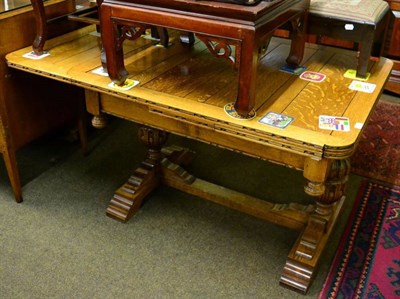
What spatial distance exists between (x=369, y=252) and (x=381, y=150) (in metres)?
0.82

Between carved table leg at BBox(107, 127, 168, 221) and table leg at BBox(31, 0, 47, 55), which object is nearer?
table leg at BBox(31, 0, 47, 55)

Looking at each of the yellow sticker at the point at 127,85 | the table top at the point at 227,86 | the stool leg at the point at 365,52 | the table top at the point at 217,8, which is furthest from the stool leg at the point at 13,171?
the stool leg at the point at 365,52

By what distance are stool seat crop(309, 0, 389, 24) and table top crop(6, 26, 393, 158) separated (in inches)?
8.2

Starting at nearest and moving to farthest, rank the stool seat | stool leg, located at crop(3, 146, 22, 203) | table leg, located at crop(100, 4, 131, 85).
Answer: table leg, located at crop(100, 4, 131, 85), the stool seat, stool leg, located at crop(3, 146, 22, 203)

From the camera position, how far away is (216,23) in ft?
4.52

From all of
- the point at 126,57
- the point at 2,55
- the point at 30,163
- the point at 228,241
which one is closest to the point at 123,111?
the point at 126,57

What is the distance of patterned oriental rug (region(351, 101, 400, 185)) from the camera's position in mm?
2351

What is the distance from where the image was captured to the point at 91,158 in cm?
244

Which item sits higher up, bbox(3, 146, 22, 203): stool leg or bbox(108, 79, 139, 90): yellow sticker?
bbox(108, 79, 139, 90): yellow sticker

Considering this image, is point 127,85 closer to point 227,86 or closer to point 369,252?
point 227,86

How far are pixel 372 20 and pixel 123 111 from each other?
36.9 inches

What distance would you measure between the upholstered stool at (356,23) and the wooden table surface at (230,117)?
4.1 inches

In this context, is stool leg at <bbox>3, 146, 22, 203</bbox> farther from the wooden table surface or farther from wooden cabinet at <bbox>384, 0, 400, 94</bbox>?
wooden cabinet at <bbox>384, 0, 400, 94</bbox>

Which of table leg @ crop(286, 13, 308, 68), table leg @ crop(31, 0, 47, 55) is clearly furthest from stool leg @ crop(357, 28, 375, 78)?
table leg @ crop(31, 0, 47, 55)
